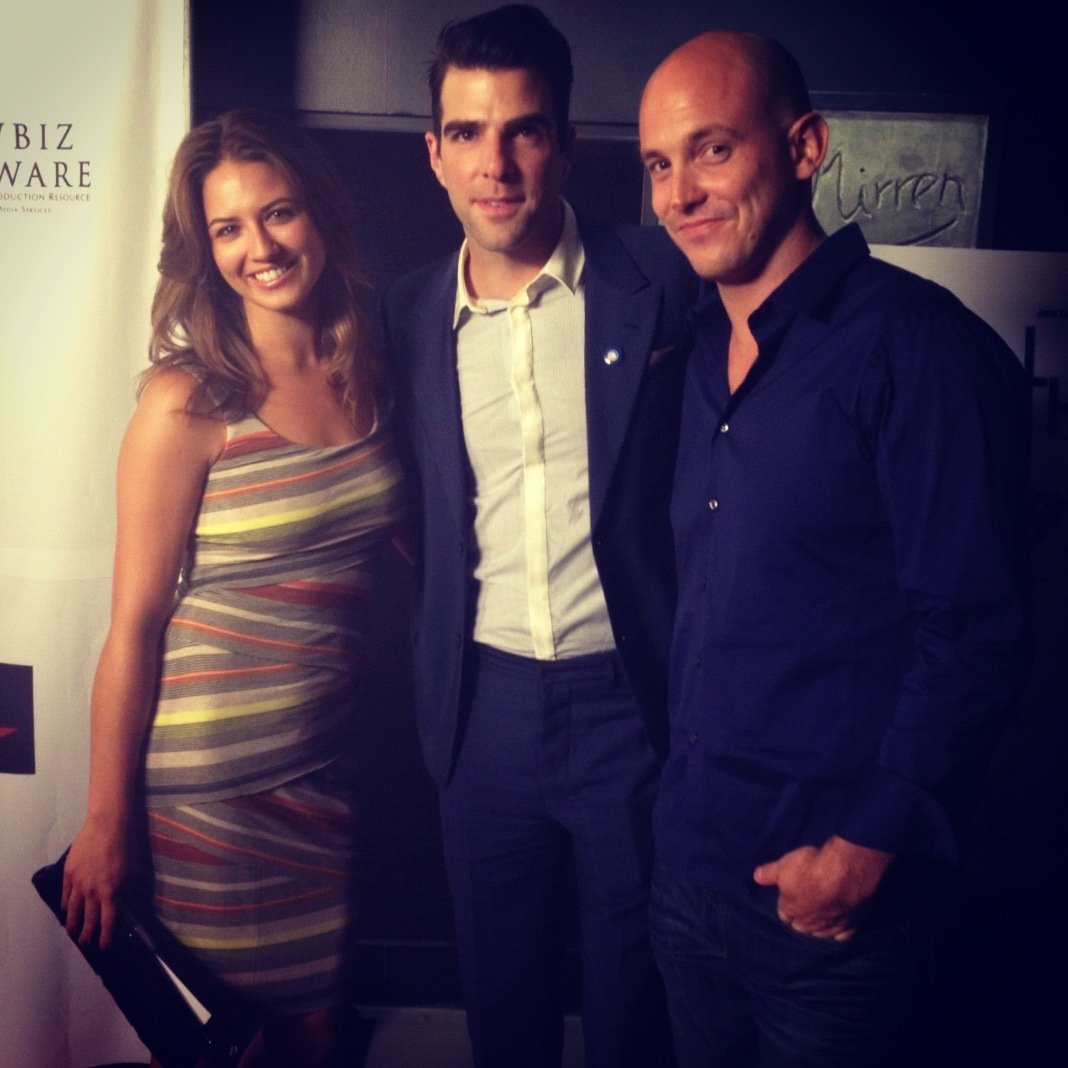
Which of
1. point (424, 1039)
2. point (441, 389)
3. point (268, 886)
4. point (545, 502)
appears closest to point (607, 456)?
point (545, 502)

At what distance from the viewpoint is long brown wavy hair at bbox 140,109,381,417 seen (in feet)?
6.06

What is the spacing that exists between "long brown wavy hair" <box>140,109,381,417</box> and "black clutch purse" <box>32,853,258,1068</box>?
95 cm

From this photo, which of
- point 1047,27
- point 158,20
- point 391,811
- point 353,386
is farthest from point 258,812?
point 1047,27

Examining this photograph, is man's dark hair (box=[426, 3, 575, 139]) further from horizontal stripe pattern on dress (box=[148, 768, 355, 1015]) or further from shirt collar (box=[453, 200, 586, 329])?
horizontal stripe pattern on dress (box=[148, 768, 355, 1015])

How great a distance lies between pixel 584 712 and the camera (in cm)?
181

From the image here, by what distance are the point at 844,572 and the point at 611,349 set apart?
62cm

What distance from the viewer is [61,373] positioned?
2.06 m

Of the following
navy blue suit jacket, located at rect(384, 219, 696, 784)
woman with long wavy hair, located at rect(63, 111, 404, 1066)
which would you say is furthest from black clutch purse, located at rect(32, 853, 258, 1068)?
navy blue suit jacket, located at rect(384, 219, 696, 784)

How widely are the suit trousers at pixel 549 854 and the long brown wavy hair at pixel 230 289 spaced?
2.03ft

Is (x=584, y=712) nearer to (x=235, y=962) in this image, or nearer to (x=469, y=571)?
(x=469, y=571)

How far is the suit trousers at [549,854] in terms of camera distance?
1.81 meters

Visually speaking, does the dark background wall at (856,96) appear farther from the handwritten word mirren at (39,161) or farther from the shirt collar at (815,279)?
the shirt collar at (815,279)

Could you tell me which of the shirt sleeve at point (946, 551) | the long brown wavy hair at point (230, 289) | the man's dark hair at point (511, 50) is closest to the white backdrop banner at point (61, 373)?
the long brown wavy hair at point (230, 289)

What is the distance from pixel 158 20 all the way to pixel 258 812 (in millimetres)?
1504
